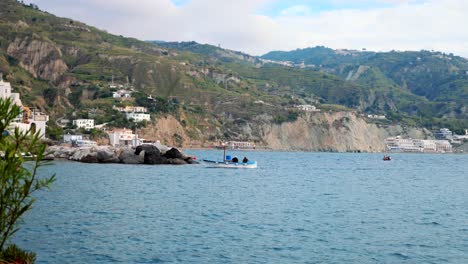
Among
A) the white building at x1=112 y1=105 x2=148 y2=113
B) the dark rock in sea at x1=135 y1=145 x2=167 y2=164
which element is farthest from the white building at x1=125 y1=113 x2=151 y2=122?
the dark rock in sea at x1=135 y1=145 x2=167 y2=164

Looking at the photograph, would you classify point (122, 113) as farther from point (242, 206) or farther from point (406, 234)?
point (406, 234)

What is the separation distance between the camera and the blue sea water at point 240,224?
96.8 ft

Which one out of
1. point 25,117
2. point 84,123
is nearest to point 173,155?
point 25,117

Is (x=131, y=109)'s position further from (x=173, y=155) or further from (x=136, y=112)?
(x=173, y=155)

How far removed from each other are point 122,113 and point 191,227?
143924mm

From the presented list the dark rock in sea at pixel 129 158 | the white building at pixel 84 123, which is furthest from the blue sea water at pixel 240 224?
the white building at pixel 84 123

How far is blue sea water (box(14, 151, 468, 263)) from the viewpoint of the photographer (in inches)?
1161

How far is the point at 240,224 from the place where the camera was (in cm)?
3931

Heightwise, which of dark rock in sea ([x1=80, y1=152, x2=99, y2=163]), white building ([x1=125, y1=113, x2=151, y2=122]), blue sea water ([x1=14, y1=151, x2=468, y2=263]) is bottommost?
blue sea water ([x1=14, y1=151, x2=468, y2=263])

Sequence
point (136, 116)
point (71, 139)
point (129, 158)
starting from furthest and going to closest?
point (136, 116) → point (71, 139) → point (129, 158)

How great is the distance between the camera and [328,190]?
66.8m

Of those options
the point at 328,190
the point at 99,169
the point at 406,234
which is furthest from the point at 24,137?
the point at 99,169

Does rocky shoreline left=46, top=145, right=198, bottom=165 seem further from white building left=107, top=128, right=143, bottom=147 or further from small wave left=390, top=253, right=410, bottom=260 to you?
small wave left=390, top=253, right=410, bottom=260

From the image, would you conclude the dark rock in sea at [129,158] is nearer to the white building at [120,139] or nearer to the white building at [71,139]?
the white building at [71,139]
